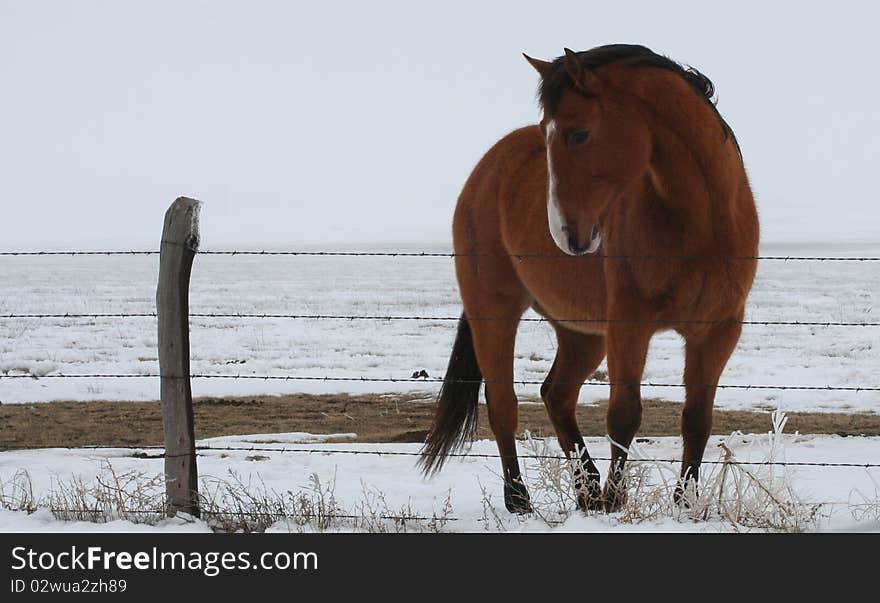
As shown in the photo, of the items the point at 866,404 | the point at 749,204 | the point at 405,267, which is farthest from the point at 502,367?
the point at 405,267

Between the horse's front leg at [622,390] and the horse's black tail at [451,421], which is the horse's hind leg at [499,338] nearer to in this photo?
the horse's black tail at [451,421]

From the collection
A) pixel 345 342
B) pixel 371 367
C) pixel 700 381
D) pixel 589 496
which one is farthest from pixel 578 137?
pixel 345 342

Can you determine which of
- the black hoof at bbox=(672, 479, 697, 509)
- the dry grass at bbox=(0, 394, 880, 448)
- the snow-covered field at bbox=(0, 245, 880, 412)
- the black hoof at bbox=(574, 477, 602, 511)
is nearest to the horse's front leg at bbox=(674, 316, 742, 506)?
the black hoof at bbox=(672, 479, 697, 509)

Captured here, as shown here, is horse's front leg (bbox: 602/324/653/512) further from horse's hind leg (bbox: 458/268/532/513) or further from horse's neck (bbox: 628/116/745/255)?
horse's hind leg (bbox: 458/268/532/513)

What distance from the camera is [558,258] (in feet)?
15.6

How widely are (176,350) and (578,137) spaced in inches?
80.0

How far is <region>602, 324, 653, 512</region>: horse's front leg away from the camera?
4.11 m

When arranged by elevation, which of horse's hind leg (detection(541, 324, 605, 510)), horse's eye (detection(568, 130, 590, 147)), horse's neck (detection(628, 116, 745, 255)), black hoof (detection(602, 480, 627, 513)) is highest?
horse's eye (detection(568, 130, 590, 147))

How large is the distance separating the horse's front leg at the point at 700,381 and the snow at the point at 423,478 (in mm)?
193

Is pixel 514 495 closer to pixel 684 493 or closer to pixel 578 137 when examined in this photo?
pixel 684 493

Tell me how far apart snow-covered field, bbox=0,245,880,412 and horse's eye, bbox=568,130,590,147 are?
7.02 ft

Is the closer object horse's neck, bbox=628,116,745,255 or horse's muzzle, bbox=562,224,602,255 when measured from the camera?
horse's muzzle, bbox=562,224,602,255

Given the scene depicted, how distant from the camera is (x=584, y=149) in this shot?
3.99 metres
